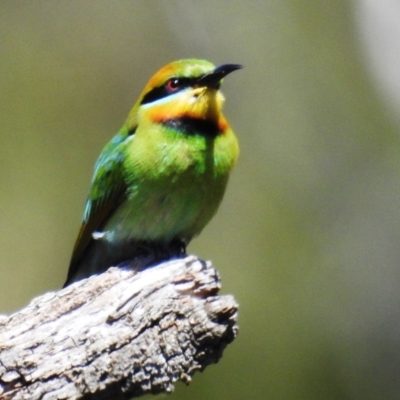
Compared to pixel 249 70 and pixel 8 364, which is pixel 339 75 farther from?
pixel 8 364

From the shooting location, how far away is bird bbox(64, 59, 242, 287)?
356 cm

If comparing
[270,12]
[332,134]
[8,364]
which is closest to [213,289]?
[8,364]

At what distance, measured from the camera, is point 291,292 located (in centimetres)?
711

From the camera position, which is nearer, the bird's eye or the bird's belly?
the bird's belly

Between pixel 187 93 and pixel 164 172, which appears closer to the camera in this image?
pixel 164 172

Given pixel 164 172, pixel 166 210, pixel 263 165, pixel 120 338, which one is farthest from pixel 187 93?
pixel 263 165

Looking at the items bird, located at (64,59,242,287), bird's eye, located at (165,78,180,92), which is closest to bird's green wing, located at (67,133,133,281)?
bird, located at (64,59,242,287)

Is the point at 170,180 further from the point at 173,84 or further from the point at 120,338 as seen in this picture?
the point at 120,338

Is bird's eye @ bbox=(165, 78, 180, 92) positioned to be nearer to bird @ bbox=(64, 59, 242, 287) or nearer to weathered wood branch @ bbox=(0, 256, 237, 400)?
bird @ bbox=(64, 59, 242, 287)

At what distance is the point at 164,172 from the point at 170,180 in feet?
0.15

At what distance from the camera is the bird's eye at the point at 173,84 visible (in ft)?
12.4

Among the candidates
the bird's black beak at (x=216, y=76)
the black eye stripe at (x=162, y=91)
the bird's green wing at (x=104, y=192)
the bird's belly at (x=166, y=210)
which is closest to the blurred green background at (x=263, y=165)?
the bird's green wing at (x=104, y=192)

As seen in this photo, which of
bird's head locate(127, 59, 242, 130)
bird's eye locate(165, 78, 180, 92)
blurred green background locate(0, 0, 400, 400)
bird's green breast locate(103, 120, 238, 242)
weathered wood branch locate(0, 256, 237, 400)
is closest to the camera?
weathered wood branch locate(0, 256, 237, 400)

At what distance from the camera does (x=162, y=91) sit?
3812 mm
